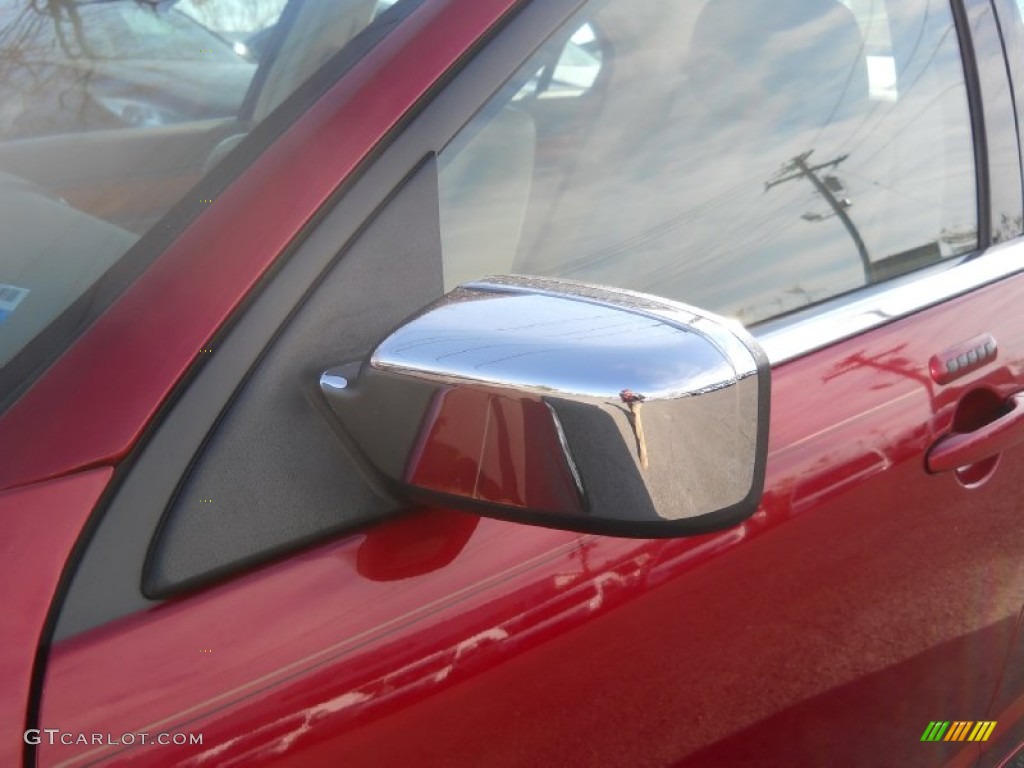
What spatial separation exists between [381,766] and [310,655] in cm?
12

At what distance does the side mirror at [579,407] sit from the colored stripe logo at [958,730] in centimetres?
93

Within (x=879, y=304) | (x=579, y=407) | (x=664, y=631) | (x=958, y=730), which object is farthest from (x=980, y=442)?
(x=579, y=407)

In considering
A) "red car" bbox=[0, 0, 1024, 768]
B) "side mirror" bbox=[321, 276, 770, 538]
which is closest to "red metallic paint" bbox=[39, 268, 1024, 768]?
"red car" bbox=[0, 0, 1024, 768]

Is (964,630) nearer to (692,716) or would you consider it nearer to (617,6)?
(692,716)

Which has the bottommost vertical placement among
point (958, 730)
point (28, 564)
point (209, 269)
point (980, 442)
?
point (958, 730)

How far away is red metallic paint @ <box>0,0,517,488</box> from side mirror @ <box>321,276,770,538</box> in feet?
0.51

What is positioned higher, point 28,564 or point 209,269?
point 209,269

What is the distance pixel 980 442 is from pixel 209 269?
112cm

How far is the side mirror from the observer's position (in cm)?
87

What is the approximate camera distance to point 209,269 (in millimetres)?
986

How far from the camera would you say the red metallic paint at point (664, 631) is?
0.91 m

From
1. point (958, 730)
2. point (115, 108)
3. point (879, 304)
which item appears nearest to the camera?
point (115, 108)

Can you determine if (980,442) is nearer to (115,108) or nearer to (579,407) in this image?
(579,407)
